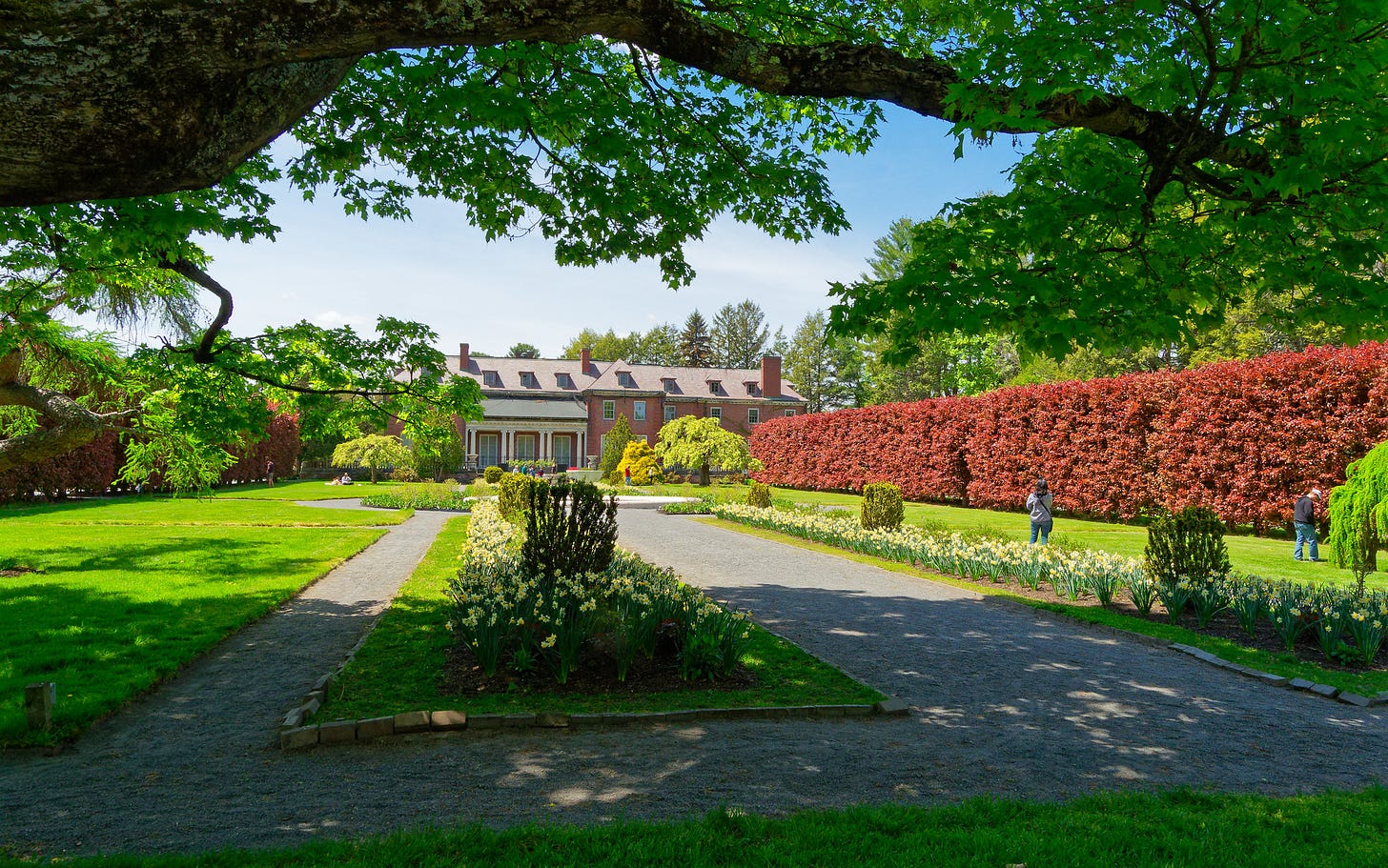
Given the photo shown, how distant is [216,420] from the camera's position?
9.26 meters

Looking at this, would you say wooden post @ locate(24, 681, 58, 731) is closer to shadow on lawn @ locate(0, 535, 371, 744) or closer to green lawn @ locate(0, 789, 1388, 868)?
shadow on lawn @ locate(0, 535, 371, 744)

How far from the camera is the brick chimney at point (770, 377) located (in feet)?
192

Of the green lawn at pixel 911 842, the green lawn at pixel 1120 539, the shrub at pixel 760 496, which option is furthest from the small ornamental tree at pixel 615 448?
the green lawn at pixel 911 842

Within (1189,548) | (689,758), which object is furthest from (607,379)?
(689,758)

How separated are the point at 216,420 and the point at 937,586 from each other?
10.0 meters

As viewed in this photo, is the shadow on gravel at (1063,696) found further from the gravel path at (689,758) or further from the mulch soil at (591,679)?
the mulch soil at (591,679)

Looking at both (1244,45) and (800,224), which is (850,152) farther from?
(1244,45)

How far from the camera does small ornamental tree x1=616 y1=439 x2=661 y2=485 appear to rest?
42.0m

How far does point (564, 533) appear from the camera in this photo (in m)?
8.39

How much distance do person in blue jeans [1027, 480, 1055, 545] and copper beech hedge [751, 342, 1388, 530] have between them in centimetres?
410

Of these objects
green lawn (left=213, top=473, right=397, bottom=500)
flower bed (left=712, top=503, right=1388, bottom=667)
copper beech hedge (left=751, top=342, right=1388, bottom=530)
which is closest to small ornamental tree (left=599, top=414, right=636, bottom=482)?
green lawn (left=213, top=473, right=397, bottom=500)

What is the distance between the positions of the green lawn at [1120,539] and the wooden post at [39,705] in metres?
14.0

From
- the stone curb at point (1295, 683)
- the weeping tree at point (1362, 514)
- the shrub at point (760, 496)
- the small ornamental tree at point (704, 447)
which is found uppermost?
the small ornamental tree at point (704, 447)

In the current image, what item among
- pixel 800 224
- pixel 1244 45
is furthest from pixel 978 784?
pixel 800 224
